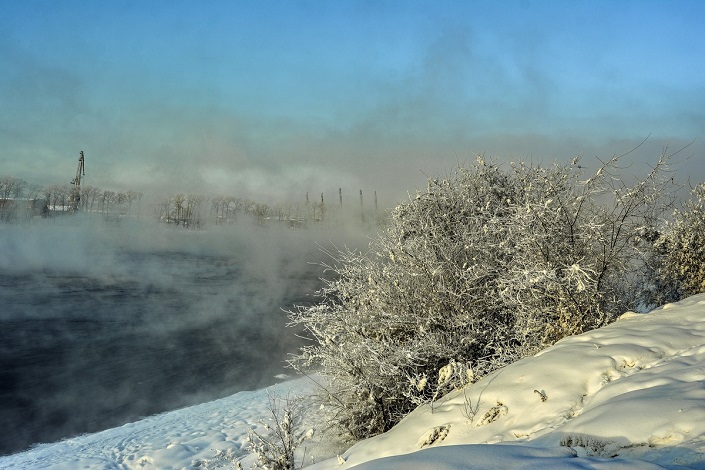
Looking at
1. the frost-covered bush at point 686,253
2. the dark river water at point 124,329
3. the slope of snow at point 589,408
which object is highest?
the frost-covered bush at point 686,253

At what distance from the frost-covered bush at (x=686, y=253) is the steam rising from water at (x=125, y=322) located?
10935 millimetres

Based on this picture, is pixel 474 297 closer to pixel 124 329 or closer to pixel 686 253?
pixel 686 253

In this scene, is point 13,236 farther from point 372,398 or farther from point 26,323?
point 372,398

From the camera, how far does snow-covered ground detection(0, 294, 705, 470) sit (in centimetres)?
301

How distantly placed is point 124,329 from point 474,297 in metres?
35.0

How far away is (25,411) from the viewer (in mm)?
19625

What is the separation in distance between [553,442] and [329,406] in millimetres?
5267

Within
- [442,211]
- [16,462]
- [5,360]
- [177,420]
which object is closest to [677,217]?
[442,211]

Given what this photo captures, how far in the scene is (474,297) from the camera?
8641mm

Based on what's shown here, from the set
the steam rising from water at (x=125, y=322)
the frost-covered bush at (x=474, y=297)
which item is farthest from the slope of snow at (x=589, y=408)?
the steam rising from water at (x=125, y=322)

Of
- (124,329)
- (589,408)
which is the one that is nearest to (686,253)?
(589,408)

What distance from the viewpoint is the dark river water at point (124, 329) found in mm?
20266

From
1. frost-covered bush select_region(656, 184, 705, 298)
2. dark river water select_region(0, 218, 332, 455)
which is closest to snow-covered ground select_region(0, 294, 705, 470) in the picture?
frost-covered bush select_region(656, 184, 705, 298)

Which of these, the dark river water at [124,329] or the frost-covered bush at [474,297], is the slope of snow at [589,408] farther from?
the dark river water at [124,329]
